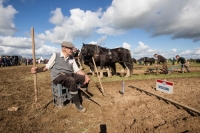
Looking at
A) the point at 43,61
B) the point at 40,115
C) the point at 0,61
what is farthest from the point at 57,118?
the point at 43,61

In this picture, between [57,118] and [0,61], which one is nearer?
[57,118]

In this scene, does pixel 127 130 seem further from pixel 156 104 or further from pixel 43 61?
pixel 43 61

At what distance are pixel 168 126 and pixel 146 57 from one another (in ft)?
108

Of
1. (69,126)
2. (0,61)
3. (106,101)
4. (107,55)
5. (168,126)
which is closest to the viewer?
(168,126)

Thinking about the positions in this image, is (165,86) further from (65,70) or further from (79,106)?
(65,70)

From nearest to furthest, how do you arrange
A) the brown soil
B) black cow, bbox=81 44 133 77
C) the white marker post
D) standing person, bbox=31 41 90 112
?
1. the brown soil
2. standing person, bbox=31 41 90 112
3. the white marker post
4. black cow, bbox=81 44 133 77

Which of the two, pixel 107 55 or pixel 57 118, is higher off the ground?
pixel 107 55

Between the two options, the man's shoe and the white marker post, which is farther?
the white marker post

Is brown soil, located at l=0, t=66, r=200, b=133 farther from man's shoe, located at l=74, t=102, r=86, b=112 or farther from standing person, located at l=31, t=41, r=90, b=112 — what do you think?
standing person, located at l=31, t=41, r=90, b=112

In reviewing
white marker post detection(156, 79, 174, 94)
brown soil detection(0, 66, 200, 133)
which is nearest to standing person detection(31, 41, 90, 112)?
brown soil detection(0, 66, 200, 133)

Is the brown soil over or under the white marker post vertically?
under

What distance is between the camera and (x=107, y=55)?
36.2 ft

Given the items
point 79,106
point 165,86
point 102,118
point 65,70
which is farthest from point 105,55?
point 102,118

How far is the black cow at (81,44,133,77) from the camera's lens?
10.8 m
